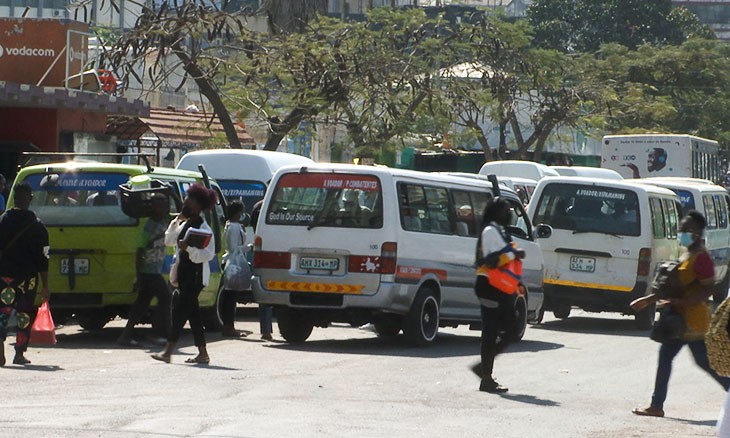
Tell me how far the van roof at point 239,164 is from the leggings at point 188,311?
22.4 feet

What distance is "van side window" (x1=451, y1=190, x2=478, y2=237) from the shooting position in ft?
49.4

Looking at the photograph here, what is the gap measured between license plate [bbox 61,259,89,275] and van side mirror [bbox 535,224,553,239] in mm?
5818

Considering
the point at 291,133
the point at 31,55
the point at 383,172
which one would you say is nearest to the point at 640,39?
the point at 291,133

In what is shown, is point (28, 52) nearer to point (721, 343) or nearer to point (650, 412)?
point (650, 412)

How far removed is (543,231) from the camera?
55.9 feet

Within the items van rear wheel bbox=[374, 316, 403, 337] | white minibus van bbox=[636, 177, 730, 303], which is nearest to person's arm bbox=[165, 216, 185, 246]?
van rear wheel bbox=[374, 316, 403, 337]

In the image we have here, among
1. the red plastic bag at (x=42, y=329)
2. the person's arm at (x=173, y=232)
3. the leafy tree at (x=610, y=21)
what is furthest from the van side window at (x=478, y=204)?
the leafy tree at (x=610, y=21)

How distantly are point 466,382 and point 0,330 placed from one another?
3964mm

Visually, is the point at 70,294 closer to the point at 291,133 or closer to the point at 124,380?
the point at 124,380

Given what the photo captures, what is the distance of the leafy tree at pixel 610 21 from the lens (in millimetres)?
78625

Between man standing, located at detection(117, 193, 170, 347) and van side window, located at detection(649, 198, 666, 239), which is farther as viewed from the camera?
van side window, located at detection(649, 198, 666, 239)

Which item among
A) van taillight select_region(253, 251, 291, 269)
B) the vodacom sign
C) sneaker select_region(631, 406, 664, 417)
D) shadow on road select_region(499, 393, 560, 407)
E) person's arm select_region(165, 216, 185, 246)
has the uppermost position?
the vodacom sign

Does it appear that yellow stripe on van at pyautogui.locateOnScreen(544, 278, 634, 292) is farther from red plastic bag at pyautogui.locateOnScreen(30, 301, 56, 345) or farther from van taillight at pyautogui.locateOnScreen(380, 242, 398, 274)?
red plastic bag at pyautogui.locateOnScreen(30, 301, 56, 345)

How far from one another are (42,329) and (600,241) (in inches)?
314
